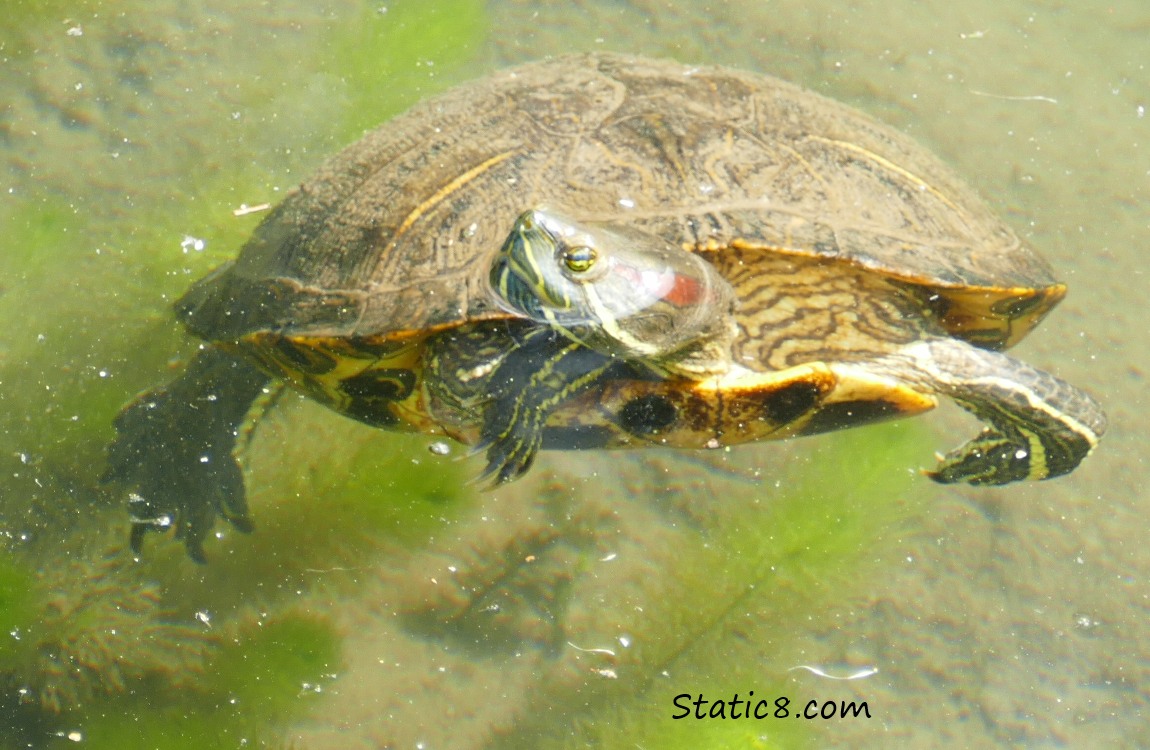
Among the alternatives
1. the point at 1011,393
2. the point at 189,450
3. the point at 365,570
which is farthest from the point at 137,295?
the point at 1011,393

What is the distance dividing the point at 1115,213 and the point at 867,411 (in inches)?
104

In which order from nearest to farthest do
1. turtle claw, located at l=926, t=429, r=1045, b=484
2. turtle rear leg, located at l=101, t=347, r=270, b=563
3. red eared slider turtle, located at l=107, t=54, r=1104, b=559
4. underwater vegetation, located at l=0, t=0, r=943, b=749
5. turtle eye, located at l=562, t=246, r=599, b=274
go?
1. turtle eye, located at l=562, t=246, r=599, b=274
2. red eared slider turtle, located at l=107, t=54, r=1104, b=559
3. turtle claw, located at l=926, t=429, r=1045, b=484
4. underwater vegetation, located at l=0, t=0, r=943, b=749
5. turtle rear leg, located at l=101, t=347, r=270, b=563

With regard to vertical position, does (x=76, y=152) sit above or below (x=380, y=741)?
above

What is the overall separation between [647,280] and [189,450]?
7.69ft

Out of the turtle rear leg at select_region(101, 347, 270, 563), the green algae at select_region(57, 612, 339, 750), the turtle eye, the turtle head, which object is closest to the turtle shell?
the turtle head

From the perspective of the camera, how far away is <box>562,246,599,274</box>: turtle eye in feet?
7.14

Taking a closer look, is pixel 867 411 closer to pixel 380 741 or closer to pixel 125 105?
pixel 380 741

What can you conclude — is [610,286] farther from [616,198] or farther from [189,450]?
[189,450]

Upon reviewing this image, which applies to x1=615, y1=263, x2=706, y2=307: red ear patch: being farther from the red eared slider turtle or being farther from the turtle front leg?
the turtle front leg

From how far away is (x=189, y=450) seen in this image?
3.70 metres

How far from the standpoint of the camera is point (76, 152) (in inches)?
177

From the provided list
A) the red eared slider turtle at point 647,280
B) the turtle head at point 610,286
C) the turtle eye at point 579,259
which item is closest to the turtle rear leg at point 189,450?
the red eared slider turtle at point 647,280

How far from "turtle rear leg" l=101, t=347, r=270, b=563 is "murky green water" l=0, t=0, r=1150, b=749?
10 centimetres

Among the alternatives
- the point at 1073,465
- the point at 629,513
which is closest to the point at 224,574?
the point at 629,513
